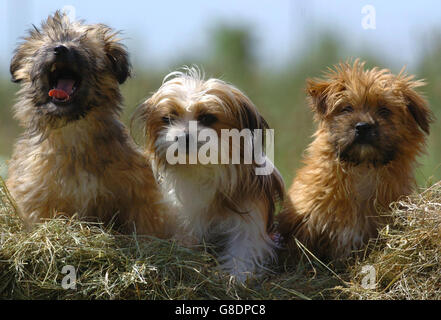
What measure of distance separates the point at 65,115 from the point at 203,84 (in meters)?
1.10

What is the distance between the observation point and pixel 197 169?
5.23 m

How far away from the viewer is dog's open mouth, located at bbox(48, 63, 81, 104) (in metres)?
5.02

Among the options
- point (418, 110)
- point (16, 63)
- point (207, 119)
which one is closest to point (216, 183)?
point (207, 119)

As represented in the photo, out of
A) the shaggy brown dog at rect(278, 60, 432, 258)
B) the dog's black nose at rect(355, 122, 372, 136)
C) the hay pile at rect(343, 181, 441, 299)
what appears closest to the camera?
the hay pile at rect(343, 181, 441, 299)

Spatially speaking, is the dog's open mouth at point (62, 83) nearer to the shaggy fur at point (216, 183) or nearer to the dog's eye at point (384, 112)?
the shaggy fur at point (216, 183)

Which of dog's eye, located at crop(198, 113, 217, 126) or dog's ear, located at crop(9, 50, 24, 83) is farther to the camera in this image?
dog's ear, located at crop(9, 50, 24, 83)

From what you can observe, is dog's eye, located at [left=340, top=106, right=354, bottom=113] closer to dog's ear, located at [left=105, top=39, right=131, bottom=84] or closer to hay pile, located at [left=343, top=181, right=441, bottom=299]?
hay pile, located at [left=343, top=181, right=441, bottom=299]

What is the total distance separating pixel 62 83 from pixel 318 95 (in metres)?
2.06

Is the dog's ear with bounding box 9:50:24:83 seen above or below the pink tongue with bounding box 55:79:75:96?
above

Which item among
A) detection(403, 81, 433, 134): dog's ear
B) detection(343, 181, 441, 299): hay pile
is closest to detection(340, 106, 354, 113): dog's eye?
detection(403, 81, 433, 134): dog's ear

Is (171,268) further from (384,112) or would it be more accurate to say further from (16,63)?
(16,63)

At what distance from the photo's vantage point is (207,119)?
5.06m

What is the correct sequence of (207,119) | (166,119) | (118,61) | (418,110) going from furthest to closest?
(118,61) → (418,110) → (166,119) → (207,119)

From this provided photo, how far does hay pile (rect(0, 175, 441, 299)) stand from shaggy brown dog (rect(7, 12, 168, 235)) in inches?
9.7
